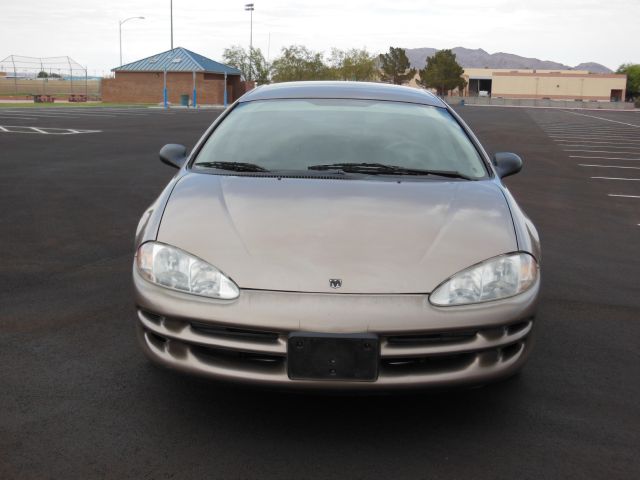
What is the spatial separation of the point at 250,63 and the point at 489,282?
7951 centimetres

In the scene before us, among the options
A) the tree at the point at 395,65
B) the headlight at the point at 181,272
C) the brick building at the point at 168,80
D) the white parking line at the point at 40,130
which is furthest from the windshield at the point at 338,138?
the tree at the point at 395,65

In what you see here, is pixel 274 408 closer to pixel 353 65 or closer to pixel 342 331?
pixel 342 331

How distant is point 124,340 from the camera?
3.97m

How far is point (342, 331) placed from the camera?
2.62m

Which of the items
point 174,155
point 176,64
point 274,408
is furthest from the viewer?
point 176,64

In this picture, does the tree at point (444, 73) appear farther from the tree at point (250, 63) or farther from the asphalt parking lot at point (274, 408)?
the asphalt parking lot at point (274, 408)

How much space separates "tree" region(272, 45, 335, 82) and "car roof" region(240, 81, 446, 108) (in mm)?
78653

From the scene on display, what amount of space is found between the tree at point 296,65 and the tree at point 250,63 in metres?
2.35

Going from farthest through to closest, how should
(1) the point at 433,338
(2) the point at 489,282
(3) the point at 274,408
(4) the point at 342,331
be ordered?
(3) the point at 274,408, (2) the point at 489,282, (1) the point at 433,338, (4) the point at 342,331

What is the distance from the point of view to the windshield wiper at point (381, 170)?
3674mm

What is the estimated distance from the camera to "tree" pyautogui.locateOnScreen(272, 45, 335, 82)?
83500mm

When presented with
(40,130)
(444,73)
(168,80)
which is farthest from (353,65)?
(40,130)

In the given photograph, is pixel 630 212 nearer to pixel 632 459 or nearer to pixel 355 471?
pixel 632 459

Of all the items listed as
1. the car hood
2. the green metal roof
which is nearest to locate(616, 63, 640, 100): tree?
the green metal roof
